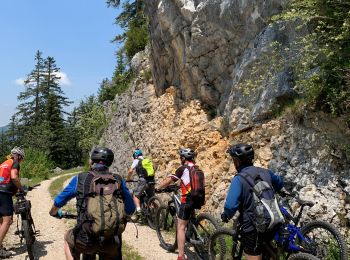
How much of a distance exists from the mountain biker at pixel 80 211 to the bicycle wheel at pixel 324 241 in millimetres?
2645

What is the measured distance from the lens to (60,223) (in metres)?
11.1

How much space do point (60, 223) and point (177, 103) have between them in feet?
23.8

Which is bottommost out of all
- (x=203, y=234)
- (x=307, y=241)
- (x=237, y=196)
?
(x=203, y=234)

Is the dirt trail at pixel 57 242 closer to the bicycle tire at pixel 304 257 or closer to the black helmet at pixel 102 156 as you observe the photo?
the bicycle tire at pixel 304 257

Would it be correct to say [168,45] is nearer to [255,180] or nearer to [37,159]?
[255,180]

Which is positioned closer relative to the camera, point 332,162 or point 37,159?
point 332,162

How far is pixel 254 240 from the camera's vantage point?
4.29m

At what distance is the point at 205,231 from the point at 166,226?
249cm

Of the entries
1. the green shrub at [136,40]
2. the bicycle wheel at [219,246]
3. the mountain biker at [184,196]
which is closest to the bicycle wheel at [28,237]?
the mountain biker at [184,196]

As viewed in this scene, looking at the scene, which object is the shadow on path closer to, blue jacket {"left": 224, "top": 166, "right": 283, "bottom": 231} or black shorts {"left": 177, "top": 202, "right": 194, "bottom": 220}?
black shorts {"left": 177, "top": 202, "right": 194, "bottom": 220}

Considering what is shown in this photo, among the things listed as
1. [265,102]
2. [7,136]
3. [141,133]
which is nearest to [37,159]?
[141,133]

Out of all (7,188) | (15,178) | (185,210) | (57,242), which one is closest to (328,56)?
(185,210)

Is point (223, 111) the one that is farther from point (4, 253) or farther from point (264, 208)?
point (264, 208)

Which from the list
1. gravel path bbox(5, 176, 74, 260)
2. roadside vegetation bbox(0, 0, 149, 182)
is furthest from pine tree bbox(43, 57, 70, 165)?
gravel path bbox(5, 176, 74, 260)
